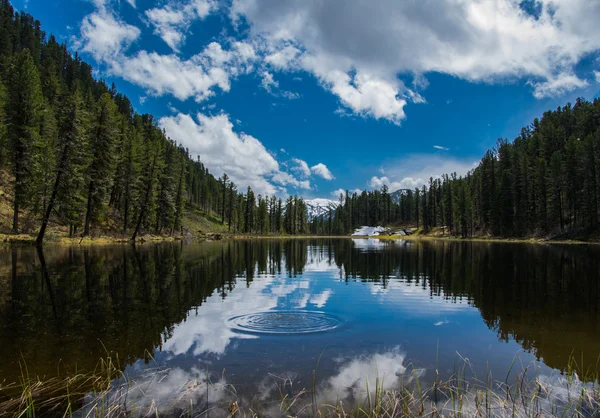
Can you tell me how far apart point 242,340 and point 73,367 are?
4.04 metres

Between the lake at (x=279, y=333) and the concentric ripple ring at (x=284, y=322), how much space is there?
7 cm

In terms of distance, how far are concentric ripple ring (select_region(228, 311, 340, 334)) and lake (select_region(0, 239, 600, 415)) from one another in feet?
0.22

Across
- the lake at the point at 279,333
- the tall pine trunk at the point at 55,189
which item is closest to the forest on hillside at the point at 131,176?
the tall pine trunk at the point at 55,189

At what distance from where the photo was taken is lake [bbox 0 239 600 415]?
7508mm

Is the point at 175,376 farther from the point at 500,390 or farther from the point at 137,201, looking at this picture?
the point at 137,201

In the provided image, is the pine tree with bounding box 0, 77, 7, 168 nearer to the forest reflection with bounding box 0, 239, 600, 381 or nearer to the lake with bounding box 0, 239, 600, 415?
the forest reflection with bounding box 0, 239, 600, 381

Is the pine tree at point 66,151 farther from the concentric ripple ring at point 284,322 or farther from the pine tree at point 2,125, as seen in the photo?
the concentric ripple ring at point 284,322

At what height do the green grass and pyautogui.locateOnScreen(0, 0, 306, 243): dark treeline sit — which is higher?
pyautogui.locateOnScreen(0, 0, 306, 243): dark treeline

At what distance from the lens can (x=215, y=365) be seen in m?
8.25

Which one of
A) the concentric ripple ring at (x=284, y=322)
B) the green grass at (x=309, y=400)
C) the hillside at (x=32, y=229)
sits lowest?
the concentric ripple ring at (x=284, y=322)

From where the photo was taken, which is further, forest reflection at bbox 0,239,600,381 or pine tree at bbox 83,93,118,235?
pine tree at bbox 83,93,118,235

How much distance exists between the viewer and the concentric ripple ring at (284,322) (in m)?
11.5

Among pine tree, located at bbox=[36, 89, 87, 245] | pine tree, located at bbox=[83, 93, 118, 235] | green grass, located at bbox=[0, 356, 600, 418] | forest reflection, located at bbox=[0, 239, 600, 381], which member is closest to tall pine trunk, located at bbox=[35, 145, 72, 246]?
pine tree, located at bbox=[36, 89, 87, 245]

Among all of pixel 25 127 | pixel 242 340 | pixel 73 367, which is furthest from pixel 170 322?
pixel 25 127
